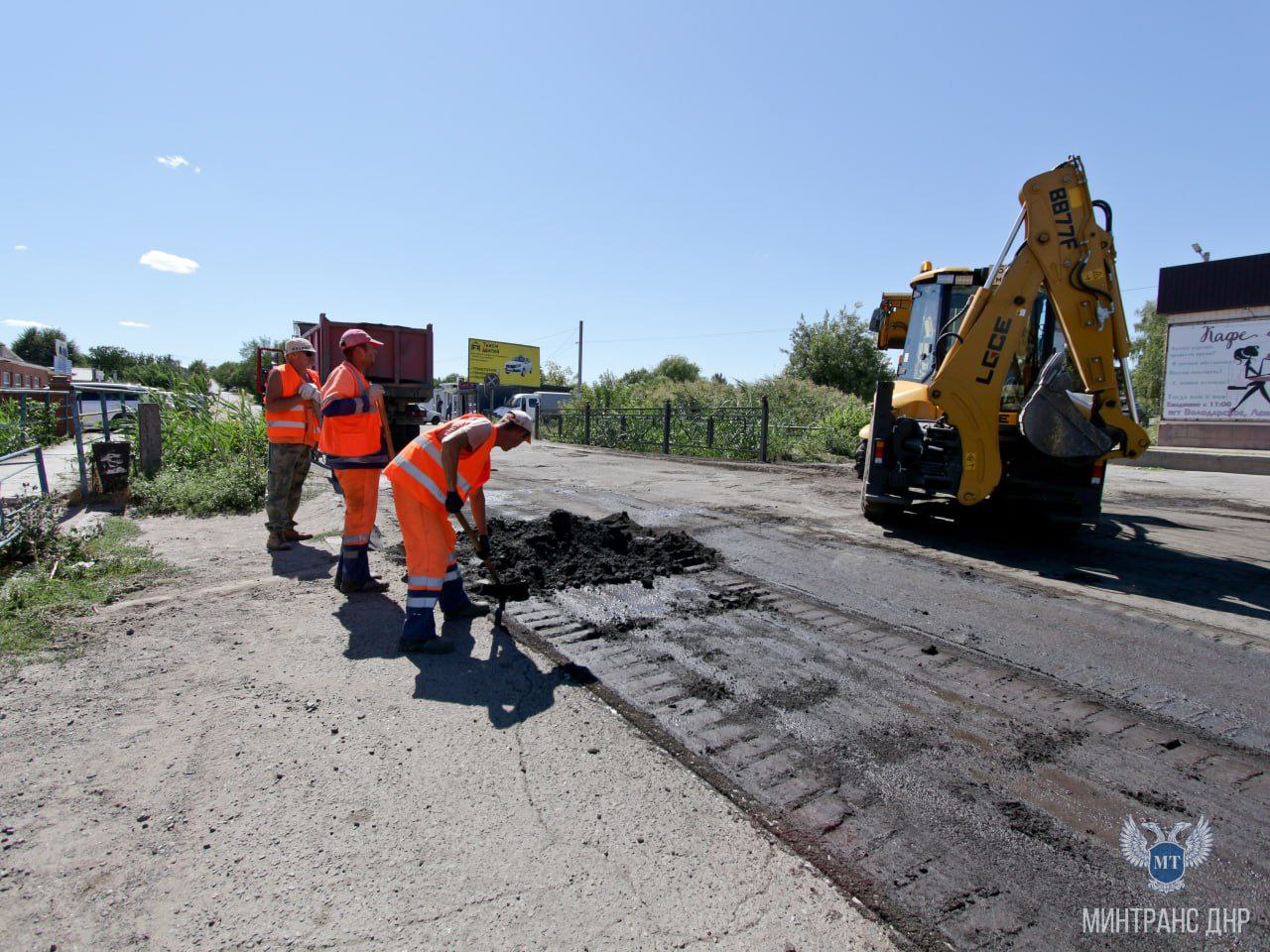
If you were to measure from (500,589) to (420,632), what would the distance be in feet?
2.41

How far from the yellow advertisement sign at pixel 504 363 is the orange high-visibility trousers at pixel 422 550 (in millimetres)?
44771

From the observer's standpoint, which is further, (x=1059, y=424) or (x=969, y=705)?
(x=1059, y=424)

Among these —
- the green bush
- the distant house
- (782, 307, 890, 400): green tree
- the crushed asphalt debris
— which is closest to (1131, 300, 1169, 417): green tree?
(782, 307, 890, 400): green tree

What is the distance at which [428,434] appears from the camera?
13.4 feet

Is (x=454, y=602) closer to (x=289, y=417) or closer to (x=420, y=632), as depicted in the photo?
(x=420, y=632)

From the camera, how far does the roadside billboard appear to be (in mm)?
19609

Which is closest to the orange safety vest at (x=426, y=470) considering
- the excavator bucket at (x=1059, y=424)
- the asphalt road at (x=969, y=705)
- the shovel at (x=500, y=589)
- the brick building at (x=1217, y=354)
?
the shovel at (x=500, y=589)

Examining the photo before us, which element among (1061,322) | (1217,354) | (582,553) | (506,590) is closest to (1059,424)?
(1061,322)

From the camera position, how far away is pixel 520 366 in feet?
165

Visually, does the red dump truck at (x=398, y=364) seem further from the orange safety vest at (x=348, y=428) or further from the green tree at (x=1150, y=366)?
the green tree at (x=1150, y=366)

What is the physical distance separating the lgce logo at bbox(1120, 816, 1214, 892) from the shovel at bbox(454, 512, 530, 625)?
130 inches

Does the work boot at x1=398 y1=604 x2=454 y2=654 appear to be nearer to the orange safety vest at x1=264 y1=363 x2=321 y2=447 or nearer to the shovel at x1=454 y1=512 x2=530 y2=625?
the shovel at x1=454 y1=512 x2=530 y2=625

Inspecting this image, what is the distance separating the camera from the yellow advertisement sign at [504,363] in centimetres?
4888

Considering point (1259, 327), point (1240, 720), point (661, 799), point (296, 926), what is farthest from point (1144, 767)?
point (1259, 327)
